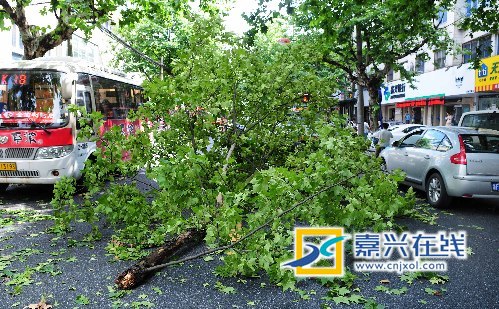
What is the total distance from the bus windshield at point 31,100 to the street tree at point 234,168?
2.84 metres

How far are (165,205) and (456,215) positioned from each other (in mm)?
5475

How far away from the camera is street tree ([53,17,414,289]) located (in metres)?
4.84

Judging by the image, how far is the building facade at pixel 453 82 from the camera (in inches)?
969

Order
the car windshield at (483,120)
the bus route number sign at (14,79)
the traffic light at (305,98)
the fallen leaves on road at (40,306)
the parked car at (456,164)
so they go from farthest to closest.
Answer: the car windshield at (483,120) → the bus route number sign at (14,79) → the parked car at (456,164) → the traffic light at (305,98) → the fallen leaves on road at (40,306)

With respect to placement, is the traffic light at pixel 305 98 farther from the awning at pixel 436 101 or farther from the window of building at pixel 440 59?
the window of building at pixel 440 59

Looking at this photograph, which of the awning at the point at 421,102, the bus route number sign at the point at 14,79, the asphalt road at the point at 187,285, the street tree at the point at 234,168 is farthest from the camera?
the awning at the point at 421,102

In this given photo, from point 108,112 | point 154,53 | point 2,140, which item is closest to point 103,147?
point 2,140

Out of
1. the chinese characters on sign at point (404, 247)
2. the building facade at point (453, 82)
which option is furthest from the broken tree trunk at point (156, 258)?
the building facade at point (453, 82)

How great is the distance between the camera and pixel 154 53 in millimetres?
33000

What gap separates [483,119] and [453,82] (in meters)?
19.6

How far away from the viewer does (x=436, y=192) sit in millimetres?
9109

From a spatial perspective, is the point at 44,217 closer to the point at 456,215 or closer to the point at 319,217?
the point at 319,217

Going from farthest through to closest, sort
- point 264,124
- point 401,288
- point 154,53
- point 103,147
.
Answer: point 154,53 → point 264,124 → point 103,147 → point 401,288

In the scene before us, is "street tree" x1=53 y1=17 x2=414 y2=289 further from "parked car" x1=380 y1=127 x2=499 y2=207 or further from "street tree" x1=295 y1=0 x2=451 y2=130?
"street tree" x1=295 y1=0 x2=451 y2=130
